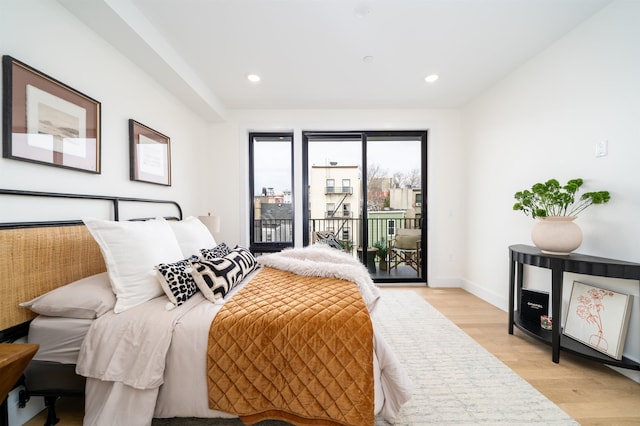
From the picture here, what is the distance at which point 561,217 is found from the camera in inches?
75.1

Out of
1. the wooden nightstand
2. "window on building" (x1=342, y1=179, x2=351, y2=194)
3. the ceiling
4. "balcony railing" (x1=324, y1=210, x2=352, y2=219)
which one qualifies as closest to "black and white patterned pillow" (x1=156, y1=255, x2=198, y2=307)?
the wooden nightstand

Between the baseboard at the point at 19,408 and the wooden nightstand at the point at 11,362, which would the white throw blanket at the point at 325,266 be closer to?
the wooden nightstand at the point at 11,362

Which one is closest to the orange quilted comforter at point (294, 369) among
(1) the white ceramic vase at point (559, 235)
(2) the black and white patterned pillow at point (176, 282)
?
(2) the black and white patterned pillow at point (176, 282)

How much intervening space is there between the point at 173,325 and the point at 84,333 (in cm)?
46

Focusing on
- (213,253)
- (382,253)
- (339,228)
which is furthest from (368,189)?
(213,253)

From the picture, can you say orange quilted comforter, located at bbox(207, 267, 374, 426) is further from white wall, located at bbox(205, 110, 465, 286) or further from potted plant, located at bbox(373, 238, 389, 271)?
potted plant, located at bbox(373, 238, 389, 271)

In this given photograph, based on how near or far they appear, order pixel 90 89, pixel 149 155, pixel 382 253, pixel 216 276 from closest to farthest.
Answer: pixel 216 276 → pixel 90 89 → pixel 149 155 → pixel 382 253

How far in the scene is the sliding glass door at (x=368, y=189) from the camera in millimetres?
3828

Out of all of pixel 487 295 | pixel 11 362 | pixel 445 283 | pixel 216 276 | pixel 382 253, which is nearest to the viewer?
pixel 11 362

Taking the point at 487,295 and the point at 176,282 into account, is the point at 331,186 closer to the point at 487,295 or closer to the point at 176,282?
the point at 487,295

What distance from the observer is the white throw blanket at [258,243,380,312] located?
5.65ft

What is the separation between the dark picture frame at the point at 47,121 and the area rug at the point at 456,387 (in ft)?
5.50

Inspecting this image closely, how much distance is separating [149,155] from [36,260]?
1393 millimetres

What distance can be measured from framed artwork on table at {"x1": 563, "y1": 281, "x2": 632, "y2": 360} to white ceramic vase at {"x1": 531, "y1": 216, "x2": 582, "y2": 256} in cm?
34
